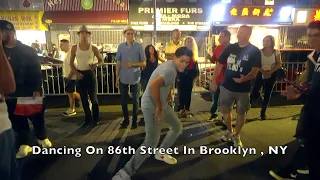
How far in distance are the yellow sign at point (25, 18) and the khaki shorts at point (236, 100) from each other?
11.9 meters

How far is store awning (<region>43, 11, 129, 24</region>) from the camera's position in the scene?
13.2m

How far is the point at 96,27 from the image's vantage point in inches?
527

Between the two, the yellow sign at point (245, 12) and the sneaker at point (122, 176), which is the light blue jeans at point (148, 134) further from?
the yellow sign at point (245, 12)

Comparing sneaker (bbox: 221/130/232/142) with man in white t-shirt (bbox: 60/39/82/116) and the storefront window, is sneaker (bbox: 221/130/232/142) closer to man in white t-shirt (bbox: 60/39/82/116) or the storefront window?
man in white t-shirt (bbox: 60/39/82/116)

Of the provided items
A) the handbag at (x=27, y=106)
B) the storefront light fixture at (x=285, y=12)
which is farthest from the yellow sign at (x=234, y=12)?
the handbag at (x=27, y=106)

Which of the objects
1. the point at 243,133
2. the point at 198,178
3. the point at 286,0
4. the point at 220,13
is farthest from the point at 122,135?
the point at 286,0

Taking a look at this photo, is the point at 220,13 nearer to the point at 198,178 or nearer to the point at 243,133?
the point at 243,133

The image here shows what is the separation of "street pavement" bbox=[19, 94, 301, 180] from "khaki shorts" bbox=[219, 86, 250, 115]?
675mm

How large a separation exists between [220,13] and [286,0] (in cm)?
701

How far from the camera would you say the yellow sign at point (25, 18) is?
13445 millimetres

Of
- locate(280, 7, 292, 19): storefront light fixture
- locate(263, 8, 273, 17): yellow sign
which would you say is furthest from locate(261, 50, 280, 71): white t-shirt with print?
locate(280, 7, 292, 19): storefront light fixture

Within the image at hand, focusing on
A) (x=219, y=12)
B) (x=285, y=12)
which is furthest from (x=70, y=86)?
(x=285, y=12)

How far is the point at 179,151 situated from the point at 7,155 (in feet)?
9.81

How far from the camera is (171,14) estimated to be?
14.0 m
